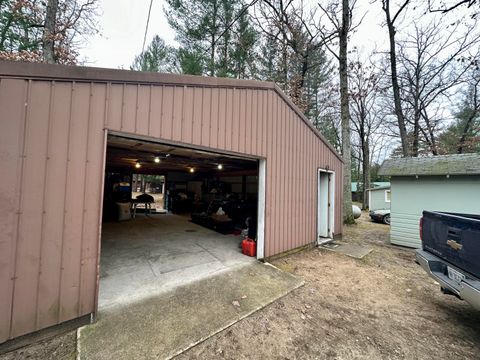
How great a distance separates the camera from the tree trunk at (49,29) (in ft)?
24.1

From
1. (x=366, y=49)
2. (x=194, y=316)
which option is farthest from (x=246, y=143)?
(x=366, y=49)

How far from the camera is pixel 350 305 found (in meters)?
3.02

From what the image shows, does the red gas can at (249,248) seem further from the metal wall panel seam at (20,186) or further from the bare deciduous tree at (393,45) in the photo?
the bare deciduous tree at (393,45)

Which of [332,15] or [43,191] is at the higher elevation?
[332,15]

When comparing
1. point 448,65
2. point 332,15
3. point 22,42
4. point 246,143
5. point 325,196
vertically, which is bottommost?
point 325,196

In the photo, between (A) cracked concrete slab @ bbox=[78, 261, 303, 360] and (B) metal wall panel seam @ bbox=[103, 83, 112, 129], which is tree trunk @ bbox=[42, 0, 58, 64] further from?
(A) cracked concrete slab @ bbox=[78, 261, 303, 360]

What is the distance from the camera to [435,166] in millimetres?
6109

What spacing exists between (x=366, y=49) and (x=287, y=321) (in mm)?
16584

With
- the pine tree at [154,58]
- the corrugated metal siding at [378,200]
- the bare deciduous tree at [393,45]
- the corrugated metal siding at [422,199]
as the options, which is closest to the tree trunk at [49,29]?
the pine tree at [154,58]

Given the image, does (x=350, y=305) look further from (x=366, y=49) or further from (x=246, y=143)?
(x=366, y=49)

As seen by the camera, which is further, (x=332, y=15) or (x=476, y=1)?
(x=332, y=15)

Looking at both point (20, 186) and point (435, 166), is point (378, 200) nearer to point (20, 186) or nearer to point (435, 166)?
point (435, 166)

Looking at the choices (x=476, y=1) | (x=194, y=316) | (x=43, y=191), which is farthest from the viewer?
(x=476, y=1)

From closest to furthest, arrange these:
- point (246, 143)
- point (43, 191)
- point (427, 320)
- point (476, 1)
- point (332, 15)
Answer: point (43, 191) < point (427, 320) < point (246, 143) < point (476, 1) < point (332, 15)
